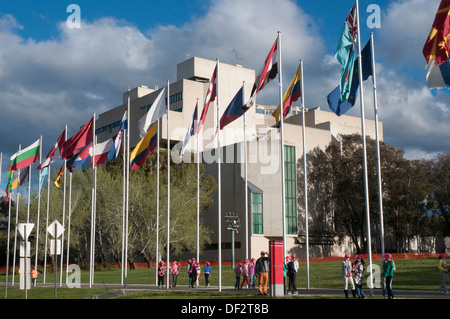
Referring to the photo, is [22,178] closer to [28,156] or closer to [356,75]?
[28,156]

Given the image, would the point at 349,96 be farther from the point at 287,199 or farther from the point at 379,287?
the point at 287,199

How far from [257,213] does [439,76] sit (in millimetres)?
56072

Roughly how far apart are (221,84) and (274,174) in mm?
22864

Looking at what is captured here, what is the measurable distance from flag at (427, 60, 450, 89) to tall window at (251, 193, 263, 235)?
5552 centimetres

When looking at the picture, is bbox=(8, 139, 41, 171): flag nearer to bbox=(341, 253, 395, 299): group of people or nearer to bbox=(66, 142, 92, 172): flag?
bbox=(66, 142, 92, 172): flag

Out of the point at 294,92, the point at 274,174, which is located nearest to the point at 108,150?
the point at 294,92

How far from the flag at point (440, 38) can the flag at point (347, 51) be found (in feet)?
16.0

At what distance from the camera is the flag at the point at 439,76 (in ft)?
68.3

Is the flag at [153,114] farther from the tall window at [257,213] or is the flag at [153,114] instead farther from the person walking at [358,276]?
the tall window at [257,213]

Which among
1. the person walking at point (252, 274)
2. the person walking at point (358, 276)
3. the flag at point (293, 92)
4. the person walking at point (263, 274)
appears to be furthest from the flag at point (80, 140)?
the person walking at point (358, 276)

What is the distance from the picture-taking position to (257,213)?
75938 mm

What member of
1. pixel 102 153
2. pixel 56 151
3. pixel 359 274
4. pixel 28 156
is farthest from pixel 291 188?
pixel 359 274
